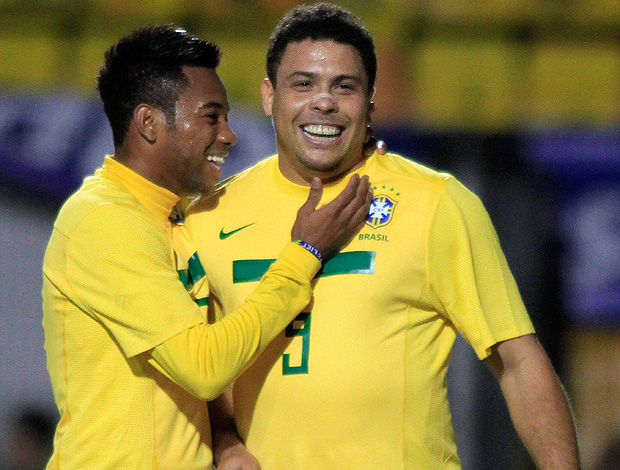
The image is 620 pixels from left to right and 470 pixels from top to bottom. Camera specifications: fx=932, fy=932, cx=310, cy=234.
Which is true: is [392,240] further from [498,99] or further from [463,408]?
[498,99]

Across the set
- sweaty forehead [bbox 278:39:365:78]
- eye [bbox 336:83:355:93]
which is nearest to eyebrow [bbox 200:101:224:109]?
sweaty forehead [bbox 278:39:365:78]

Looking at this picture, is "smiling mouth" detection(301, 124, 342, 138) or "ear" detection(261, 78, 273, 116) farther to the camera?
"ear" detection(261, 78, 273, 116)

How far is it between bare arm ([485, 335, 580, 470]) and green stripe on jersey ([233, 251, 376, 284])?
1.50 feet

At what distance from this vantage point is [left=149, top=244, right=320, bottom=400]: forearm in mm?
2672

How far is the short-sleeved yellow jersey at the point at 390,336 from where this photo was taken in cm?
271

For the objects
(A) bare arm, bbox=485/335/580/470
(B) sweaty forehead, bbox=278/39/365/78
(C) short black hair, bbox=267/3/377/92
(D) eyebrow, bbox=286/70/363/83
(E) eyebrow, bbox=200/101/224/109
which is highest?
(C) short black hair, bbox=267/3/377/92

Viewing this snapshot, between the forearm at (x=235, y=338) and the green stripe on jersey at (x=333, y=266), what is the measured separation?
0.34ft

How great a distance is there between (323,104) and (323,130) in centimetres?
8

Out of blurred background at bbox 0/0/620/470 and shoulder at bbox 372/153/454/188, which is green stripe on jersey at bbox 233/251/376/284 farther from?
blurred background at bbox 0/0/620/470

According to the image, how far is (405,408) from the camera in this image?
2740mm

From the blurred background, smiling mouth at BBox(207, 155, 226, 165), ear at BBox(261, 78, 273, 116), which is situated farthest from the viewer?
the blurred background

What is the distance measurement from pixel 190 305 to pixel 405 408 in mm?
703

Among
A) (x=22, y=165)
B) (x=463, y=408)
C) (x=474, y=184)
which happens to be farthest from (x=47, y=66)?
(x=463, y=408)

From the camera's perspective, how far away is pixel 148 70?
314 centimetres
